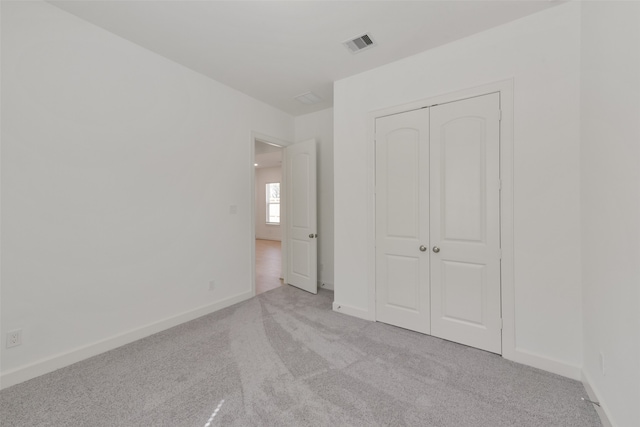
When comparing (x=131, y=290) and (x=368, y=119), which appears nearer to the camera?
(x=131, y=290)

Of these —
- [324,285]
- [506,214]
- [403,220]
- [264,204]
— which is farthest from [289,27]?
[264,204]

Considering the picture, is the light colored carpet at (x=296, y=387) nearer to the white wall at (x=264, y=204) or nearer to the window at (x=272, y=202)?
the white wall at (x=264, y=204)

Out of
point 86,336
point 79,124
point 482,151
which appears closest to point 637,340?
point 482,151

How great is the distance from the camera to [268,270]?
533 cm

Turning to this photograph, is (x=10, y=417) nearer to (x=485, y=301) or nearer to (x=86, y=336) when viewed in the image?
(x=86, y=336)

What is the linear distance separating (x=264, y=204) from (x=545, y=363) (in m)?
9.31

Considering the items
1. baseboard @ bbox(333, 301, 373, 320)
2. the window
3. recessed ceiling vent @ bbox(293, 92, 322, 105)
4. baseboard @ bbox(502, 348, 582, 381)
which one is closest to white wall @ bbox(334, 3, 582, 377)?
baseboard @ bbox(502, 348, 582, 381)

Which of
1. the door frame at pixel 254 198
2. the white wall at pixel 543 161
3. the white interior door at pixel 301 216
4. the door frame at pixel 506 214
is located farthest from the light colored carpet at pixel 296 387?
the white interior door at pixel 301 216

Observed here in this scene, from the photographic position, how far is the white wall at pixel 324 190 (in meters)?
4.10

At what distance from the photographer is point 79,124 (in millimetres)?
2150

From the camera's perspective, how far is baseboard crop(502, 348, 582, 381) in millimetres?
1891

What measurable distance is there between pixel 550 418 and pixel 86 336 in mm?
3465

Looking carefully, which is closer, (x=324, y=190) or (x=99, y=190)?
(x=99, y=190)

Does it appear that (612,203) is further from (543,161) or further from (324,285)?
(324,285)
